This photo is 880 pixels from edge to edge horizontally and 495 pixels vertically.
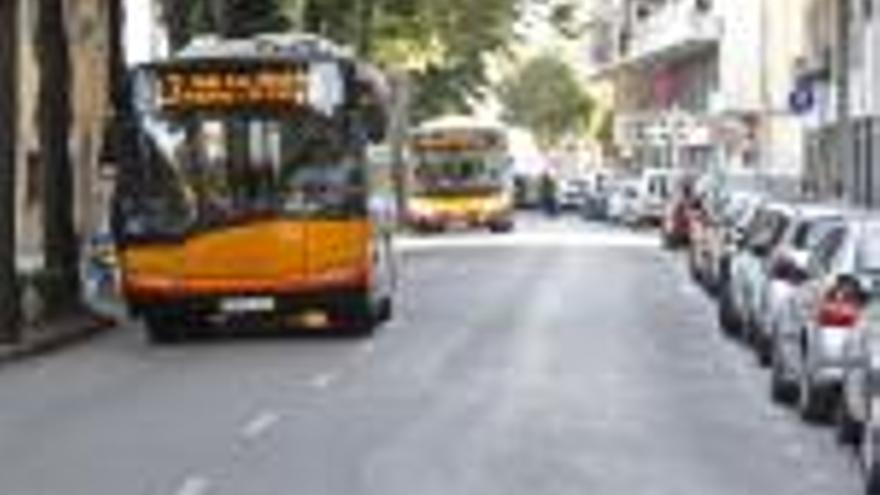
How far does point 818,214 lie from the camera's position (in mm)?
26609

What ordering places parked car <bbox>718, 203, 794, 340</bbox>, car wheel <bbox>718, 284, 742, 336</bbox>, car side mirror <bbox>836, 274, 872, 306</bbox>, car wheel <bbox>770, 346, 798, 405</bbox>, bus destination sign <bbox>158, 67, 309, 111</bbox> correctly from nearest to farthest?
car side mirror <bbox>836, 274, 872, 306</bbox>
car wheel <bbox>770, 346, 798, 405</bbox>
parked car <bbox>718, 203, 794, 340</bbox>
bus destination sign <bbox>158, 67, 309, 111</bbox>
car wheel <bbox>718, 284, 742, 336</bbox>

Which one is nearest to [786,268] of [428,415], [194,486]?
[428,415]

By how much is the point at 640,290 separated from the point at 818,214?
1920 cm

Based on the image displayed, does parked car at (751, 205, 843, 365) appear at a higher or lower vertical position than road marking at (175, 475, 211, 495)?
higher

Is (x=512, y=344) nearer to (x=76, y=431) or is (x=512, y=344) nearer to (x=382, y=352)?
(x=382, y=352)

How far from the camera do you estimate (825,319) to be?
69.1ft

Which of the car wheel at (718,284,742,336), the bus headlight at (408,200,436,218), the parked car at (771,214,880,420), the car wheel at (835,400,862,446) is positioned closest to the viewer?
the car wheel at (835,400,862,446)

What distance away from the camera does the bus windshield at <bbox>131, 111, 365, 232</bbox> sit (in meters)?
32.5

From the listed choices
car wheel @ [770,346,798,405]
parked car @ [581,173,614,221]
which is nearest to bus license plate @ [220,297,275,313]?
car wheel @ [770,346,798,405]

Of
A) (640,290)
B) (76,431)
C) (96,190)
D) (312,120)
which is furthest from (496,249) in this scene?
(76,431)

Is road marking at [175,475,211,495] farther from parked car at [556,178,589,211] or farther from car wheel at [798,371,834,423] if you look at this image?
parked car at [556,178,589,211]

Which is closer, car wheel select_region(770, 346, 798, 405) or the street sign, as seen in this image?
car wheel select_region(770, 346, 798, 405)

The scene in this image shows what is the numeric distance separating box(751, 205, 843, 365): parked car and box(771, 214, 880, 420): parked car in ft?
0.44

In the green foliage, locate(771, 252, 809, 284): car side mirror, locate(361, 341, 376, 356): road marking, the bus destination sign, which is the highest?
the green foliage
